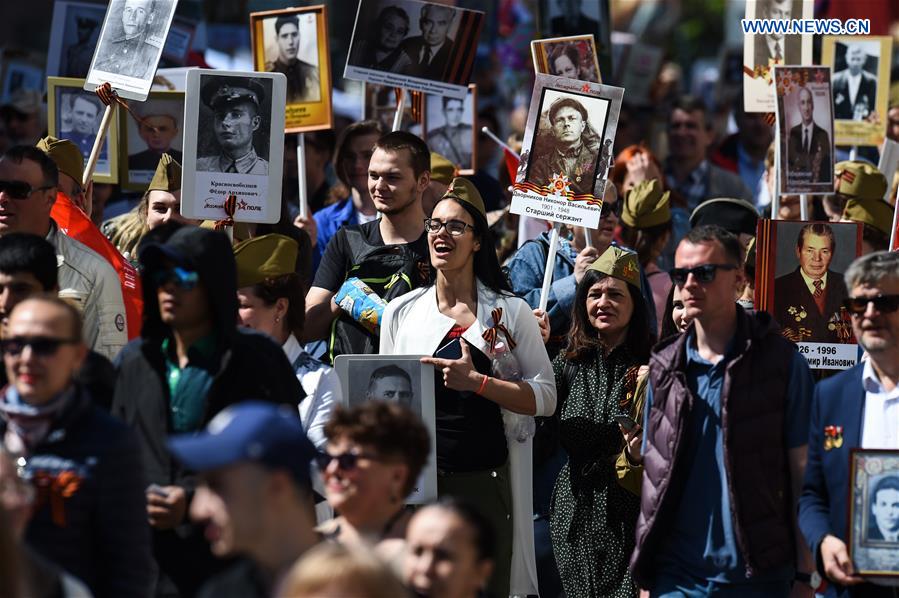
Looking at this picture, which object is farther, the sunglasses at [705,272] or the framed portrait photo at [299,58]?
the framed portrait photo at [299,58]

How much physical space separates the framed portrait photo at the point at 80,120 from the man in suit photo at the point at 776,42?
12.6ft

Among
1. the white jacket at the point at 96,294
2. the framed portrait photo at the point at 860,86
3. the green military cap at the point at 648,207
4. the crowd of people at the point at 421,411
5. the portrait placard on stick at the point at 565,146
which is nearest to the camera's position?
the crowd of people at the point at 421,411

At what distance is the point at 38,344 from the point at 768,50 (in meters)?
5.91

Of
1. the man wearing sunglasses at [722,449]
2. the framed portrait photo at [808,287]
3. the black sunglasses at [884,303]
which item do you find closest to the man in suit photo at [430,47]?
the framed portrait photo at [808,287]

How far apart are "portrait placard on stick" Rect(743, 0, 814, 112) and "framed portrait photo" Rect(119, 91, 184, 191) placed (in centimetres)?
336

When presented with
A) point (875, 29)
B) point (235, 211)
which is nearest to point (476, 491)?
point (235, 211)

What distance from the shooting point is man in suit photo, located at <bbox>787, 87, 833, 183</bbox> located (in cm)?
868


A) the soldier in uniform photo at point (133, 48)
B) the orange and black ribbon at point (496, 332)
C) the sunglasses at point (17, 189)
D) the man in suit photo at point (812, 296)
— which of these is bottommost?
the orange and black ribbon at point (496, 332)

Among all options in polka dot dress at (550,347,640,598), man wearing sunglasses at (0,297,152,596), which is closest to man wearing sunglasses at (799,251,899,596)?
polka dot dress at (550,347,640,598)

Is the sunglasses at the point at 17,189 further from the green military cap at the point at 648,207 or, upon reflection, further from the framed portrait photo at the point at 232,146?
the green military cap at the point at 648,207

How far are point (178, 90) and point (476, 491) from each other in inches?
149

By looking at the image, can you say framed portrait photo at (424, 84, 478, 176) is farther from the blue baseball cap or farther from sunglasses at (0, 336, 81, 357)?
the blue baseball cap

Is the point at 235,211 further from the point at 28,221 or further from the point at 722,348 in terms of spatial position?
the point at 722,348

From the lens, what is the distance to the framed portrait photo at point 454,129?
34.7 feet
